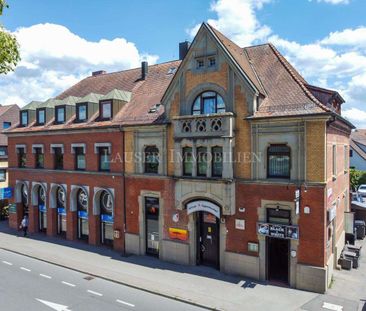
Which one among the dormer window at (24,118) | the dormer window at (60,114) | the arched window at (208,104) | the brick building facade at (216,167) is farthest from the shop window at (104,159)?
the dormer window at (24,118)

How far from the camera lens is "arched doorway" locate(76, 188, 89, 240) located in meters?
25.8

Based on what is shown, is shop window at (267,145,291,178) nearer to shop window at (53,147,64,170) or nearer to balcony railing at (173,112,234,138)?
balcony railing at (173,112,234,138)

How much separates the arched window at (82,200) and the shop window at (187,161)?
9.80 meters

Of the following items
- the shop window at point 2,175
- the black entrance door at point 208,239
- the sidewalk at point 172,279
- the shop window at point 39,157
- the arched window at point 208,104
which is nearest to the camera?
the sidewalk at point 172,279

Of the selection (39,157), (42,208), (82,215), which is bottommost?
(82,215)

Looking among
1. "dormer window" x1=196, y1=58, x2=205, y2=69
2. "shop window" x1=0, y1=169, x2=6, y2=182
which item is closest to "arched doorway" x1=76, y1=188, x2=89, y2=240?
"dormer window" x1=196, y1=58, x2=205, y2=69

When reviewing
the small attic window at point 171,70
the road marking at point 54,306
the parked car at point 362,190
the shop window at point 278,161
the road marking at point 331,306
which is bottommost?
the road marking at point 331,306

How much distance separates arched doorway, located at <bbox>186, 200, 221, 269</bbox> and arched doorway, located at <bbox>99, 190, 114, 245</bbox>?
7.39 metres

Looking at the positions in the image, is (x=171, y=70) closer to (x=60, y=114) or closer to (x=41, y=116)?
(x=60, y=114)

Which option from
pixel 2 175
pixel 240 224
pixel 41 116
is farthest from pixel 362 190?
pixel 2 175

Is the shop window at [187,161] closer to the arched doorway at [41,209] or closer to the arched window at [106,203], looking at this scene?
the arched window at [106,203]

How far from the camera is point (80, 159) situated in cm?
2570

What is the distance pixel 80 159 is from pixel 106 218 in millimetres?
5140

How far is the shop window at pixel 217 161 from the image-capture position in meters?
18.7
